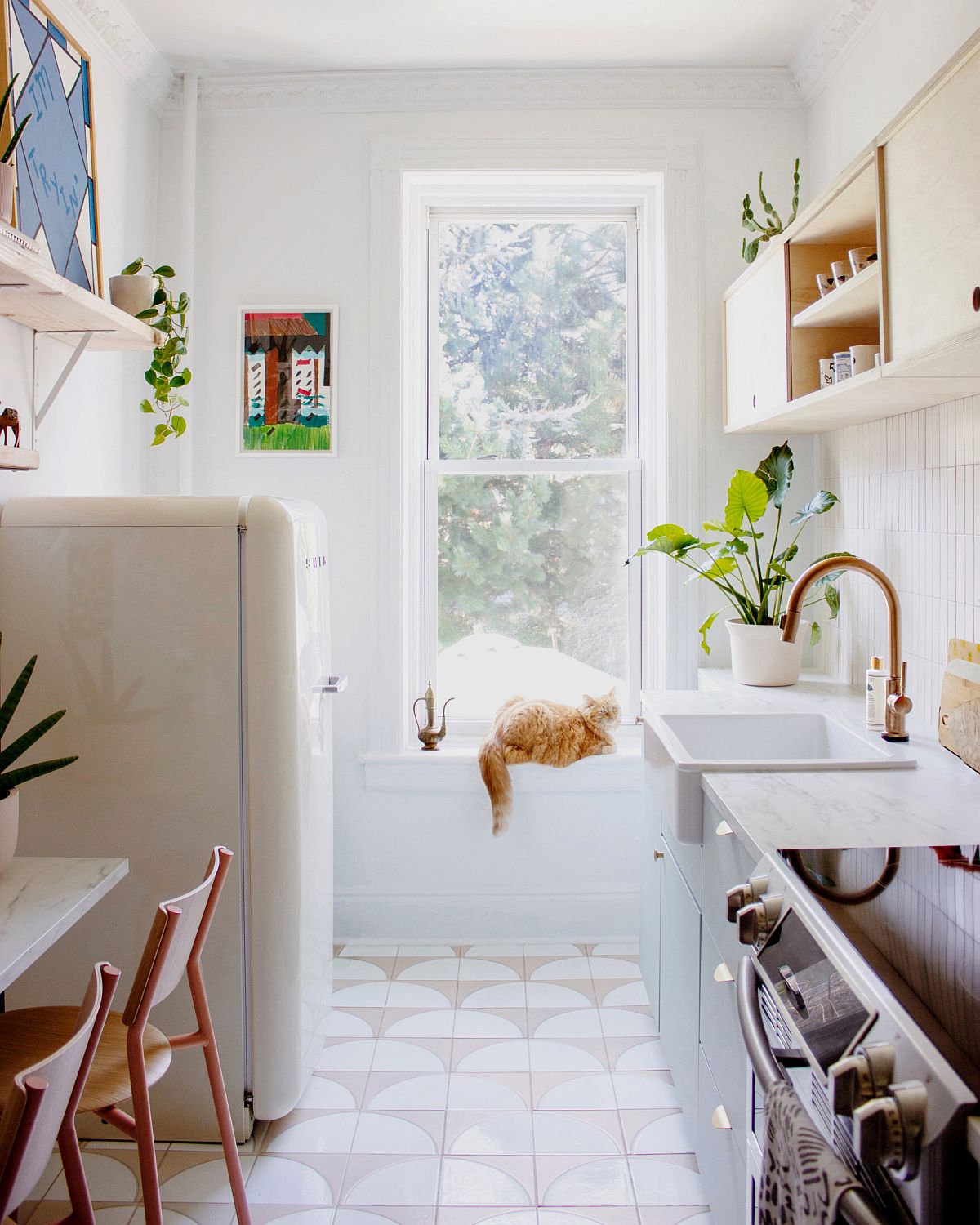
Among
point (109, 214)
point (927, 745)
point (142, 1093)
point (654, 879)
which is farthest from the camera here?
point (109, 214)

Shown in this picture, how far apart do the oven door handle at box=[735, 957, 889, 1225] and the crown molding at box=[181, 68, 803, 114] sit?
2693 mm

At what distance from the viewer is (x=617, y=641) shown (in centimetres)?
325

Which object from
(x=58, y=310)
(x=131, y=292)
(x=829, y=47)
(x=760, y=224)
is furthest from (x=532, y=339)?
(x=58, y=310)

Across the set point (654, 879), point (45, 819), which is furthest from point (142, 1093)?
point (654, 879)

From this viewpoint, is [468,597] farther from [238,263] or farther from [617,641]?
[238,263]

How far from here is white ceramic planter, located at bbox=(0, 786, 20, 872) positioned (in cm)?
160

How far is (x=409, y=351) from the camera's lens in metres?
3.12

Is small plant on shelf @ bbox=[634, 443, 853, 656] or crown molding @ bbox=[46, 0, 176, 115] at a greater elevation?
crown molding @ bbox=[46, 0, 176, 115]

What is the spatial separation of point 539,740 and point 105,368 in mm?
1704

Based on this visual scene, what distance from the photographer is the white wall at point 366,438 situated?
2.98m

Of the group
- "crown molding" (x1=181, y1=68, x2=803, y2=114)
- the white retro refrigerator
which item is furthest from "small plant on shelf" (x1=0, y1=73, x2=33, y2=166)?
"crown molding" (x1=181, y1=68, x2=803, y2=114)

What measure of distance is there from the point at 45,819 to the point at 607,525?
1970mm

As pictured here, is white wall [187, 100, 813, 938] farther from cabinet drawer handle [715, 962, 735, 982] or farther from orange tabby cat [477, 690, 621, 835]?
cabinet drawer handle [715, 962, 735, 982]

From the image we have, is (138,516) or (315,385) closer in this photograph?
(138,516)
